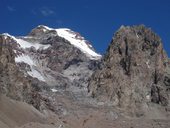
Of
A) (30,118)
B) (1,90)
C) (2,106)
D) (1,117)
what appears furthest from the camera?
(1,90)

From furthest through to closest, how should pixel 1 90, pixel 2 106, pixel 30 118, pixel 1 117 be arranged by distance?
pixel 1 90 → pixel 30 118 → pixel 2 106 → pixel 1 117

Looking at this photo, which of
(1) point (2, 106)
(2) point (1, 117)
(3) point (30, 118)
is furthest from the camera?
(3) point (30, 118)

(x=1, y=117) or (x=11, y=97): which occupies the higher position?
(x=11, y=97)

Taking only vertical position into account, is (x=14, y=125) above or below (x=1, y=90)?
below

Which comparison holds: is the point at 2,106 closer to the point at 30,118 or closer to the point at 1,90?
the point at 30,118

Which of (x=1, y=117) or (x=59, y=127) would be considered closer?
(x=1, y=117)

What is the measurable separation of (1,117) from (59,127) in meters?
54.8

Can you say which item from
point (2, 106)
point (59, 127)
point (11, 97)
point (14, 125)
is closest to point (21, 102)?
point (11, 97)

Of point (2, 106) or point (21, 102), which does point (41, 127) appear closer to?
point (2, 106)

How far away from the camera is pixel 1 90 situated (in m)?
196

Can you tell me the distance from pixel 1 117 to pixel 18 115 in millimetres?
21699

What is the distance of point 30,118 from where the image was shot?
178 m

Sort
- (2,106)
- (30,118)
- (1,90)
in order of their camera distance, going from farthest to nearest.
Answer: (1,90) → (30,118) → (2,106)

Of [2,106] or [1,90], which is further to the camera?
[1,90]
